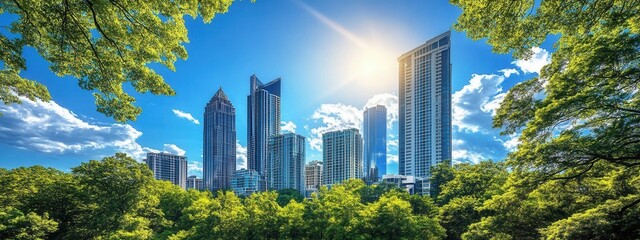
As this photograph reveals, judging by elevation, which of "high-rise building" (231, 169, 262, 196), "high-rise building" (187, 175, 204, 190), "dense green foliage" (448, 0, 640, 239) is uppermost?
"dense green foliage" (448, 0, 640, 239)

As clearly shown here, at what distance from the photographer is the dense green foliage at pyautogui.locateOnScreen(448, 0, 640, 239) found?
532cm

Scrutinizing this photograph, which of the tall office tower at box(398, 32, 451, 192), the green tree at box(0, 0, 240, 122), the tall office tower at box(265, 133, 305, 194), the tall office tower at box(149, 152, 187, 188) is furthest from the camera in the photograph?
the tall office tower at box(149, 152, 187, 188)

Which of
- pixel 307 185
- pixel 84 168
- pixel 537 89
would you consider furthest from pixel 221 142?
pixel 537 89

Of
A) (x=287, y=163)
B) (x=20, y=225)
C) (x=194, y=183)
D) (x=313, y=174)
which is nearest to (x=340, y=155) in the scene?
(x=313, y=174)

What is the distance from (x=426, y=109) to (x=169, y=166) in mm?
131057

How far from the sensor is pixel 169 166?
6142 inches

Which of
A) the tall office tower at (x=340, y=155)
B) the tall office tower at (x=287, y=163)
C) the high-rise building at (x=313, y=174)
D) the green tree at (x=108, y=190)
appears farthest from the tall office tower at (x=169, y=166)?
the green tree at (x=108, y=190)

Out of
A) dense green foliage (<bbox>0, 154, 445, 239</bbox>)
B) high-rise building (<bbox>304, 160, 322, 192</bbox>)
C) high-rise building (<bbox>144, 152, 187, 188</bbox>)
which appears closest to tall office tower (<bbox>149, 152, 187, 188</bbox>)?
high-rise building (<bbox>144, 152, 187, 188</bbox>)

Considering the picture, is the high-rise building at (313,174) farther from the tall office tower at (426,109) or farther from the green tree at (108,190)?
the green tree at (108,190)

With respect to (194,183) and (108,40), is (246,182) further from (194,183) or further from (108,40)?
(108,40)

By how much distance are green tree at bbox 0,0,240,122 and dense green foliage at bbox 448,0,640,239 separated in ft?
17.8

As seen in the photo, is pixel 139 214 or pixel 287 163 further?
pixel 287 163

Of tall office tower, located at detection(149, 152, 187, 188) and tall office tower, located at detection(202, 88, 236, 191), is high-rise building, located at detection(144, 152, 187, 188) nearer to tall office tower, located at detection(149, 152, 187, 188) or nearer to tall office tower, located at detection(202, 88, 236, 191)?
tall office tower, located at detection(149, 152, 187, 188)

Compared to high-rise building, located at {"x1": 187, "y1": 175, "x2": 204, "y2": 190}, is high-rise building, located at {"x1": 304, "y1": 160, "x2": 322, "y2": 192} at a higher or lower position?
higher
